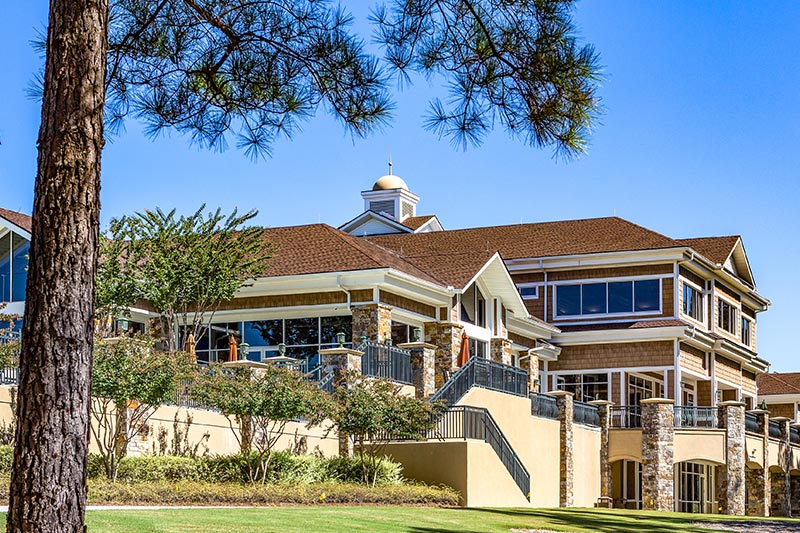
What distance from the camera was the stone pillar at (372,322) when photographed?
30.6 m

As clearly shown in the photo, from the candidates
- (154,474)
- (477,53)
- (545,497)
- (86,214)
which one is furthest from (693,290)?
(86,214)

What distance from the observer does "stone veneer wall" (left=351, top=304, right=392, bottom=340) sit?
30.6 metres

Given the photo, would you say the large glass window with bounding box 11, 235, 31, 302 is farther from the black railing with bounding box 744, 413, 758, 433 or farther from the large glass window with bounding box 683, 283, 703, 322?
the black railing with bounding box 744, 413, 758, 433

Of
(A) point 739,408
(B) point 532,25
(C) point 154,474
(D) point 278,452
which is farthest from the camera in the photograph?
(A) point 739,408

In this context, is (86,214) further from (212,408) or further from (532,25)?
(212,408)

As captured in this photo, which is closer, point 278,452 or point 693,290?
point 278,452

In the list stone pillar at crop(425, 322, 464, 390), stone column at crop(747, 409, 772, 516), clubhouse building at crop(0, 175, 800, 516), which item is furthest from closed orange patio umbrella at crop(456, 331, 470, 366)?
stone column at crop(747, 409, 772, 516)

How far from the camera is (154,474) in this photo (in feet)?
66.6

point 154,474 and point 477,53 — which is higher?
point 477,53

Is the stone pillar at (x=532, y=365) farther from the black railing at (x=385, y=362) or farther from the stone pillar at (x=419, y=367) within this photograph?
the black railing at (x=385, y=362)

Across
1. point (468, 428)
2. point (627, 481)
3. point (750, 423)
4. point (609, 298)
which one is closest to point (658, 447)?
point (627, 481)

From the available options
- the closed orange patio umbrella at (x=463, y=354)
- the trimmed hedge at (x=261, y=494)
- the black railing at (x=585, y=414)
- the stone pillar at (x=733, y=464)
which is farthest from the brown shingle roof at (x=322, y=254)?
the stone pillar at (x=733, y=464)

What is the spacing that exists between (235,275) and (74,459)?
77.1 feet

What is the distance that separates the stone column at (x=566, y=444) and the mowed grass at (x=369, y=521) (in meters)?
7.57
